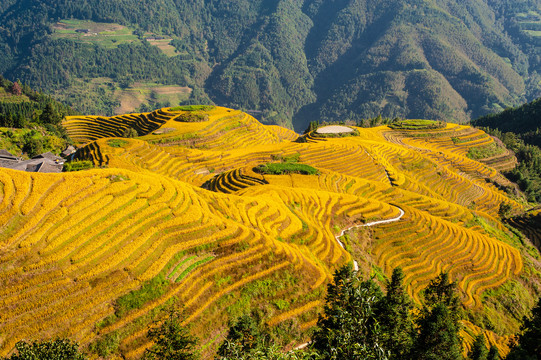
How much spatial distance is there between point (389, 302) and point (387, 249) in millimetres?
18817

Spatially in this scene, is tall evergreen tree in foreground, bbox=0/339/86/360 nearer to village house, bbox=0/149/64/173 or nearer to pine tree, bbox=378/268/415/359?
pine tree, bbox=378/268/415/359

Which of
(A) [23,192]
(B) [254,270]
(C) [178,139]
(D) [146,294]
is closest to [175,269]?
(D) [146,294]

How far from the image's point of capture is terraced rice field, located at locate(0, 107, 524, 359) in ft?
65.0

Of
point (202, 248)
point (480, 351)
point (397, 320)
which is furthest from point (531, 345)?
point (202, 248)

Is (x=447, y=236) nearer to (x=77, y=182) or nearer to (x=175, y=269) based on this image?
(x=175, y=269)

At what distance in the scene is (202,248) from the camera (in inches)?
1024

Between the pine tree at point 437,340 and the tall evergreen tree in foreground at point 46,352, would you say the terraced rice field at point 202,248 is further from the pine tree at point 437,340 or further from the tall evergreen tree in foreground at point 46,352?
the pine tree at point 437,340

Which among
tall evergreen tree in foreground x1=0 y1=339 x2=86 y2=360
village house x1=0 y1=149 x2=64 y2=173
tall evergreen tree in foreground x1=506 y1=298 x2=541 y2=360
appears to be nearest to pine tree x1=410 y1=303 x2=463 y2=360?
tall evergreen tree in foreground x1=506 y1=298 x2=541 y2=360

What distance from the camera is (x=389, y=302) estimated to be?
22141 millimetres

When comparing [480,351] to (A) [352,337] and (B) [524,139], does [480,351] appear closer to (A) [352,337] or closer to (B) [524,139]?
(A) [352,337]

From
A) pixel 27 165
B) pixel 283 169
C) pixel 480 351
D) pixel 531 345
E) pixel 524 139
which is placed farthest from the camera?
pixel 524 139

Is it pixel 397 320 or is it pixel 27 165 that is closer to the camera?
pixel 397 320

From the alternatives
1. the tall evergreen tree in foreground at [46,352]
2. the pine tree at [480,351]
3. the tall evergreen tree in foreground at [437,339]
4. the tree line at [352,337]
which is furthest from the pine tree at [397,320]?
the tall evergreen tree in foreground at [46,352]

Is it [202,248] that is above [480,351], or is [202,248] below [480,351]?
above
